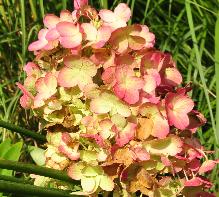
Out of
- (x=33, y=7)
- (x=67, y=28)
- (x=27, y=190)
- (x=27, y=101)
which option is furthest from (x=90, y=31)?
(x=33, y=7)

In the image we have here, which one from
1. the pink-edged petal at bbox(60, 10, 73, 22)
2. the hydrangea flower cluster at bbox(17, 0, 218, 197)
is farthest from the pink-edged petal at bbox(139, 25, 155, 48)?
the pink-edged petal at bbox(60, 10, 73, 22)

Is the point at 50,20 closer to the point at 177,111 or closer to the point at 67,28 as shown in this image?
the point at 67,28

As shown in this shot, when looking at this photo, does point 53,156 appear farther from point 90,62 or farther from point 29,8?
point 29,8

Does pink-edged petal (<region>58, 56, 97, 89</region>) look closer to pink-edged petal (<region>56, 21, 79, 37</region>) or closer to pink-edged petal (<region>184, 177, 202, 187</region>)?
pink-edged petal (<region>56, 21, 79, 37</region>)

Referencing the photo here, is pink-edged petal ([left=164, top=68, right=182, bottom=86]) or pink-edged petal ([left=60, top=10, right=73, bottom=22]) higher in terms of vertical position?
pink-edged petal ([left=60, top=10, right=73, bottom=22])

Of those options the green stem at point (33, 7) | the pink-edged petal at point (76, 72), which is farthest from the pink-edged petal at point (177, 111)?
the green stem at point (33, 7)
